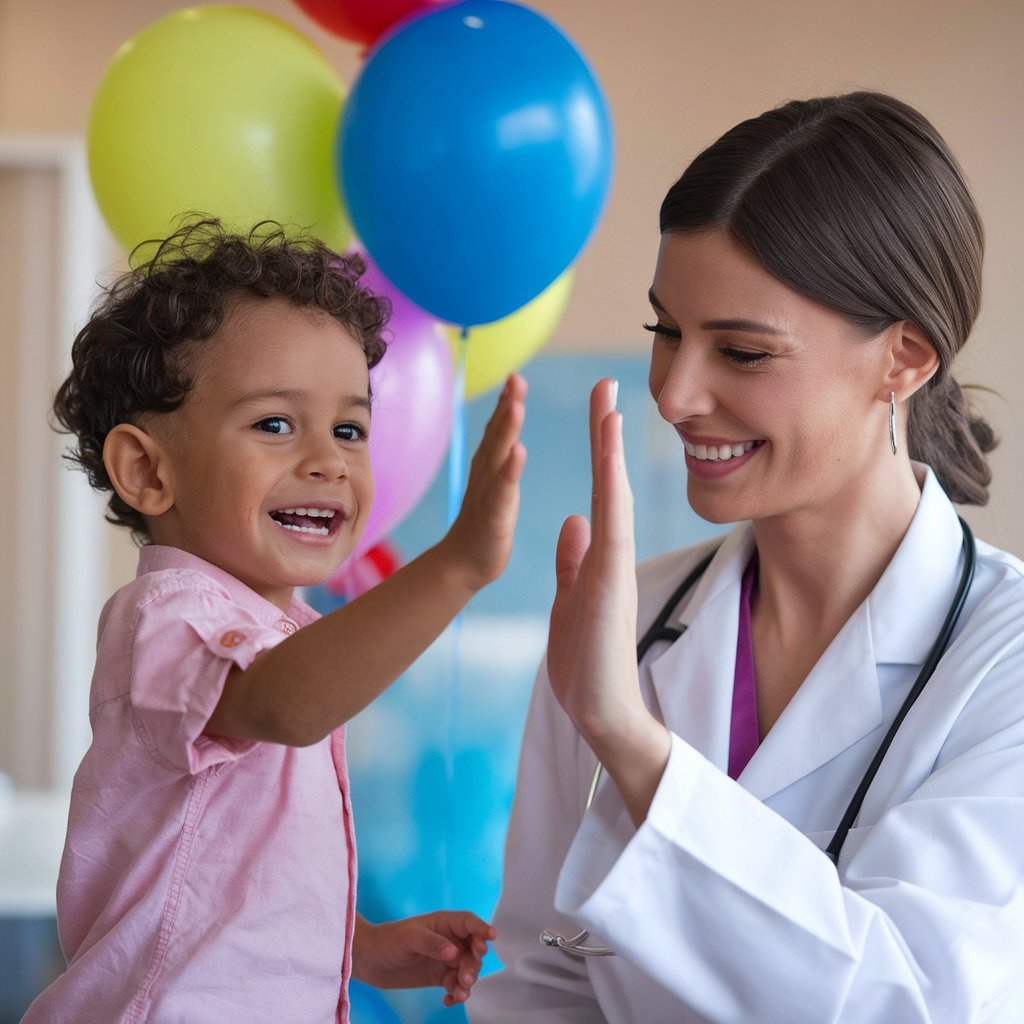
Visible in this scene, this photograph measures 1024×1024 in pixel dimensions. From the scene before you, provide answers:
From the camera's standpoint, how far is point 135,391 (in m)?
1.26

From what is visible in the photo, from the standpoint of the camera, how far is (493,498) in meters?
0.93

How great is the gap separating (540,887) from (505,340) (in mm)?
1606

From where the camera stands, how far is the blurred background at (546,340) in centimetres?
387

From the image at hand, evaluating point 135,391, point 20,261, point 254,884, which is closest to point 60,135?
point 20,261

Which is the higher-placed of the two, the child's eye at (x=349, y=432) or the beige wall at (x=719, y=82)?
the beige wall at (x=719, y=82)

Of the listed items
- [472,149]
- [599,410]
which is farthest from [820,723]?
[472,149]

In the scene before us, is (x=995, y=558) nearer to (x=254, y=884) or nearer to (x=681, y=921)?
(x=681, y=921)

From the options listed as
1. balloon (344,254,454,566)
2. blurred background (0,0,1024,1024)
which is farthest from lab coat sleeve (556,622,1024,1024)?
blurred background (0,0,1024,1024)

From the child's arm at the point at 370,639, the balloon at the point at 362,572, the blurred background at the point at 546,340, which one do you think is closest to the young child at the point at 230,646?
the child's arm at the point at 370,639

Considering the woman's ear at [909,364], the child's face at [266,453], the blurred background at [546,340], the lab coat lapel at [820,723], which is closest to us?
the child's face at [266,453]

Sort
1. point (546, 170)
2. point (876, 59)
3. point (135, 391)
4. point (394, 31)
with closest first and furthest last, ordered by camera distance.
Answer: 1. point (135, 391)
2. point (546, 170)
3. point (394, 31)
4. point (876, 59)

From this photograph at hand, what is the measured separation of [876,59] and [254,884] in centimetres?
356

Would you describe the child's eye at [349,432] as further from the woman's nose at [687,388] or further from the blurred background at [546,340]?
the blurred background at [546,340]

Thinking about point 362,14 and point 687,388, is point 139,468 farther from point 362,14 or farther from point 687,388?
point 362,14
